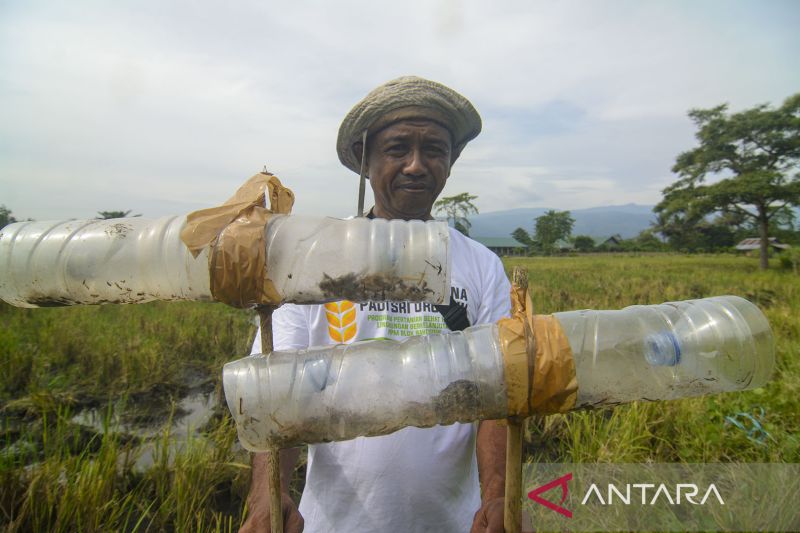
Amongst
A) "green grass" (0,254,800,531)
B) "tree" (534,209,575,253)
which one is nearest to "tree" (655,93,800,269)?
"green grass" (0,254,800,531)

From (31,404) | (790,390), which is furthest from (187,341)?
(790,390)

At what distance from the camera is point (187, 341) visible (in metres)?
5.18

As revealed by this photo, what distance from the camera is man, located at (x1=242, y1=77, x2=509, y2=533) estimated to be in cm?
132

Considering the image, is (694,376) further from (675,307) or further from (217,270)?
(217,270)

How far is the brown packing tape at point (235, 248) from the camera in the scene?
28.1 inches

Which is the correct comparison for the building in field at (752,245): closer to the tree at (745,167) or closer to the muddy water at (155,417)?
the tree at (745,167)

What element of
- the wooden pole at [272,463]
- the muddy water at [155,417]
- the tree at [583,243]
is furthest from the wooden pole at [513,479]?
the tree at [583,243]

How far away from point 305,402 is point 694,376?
2.47 feet

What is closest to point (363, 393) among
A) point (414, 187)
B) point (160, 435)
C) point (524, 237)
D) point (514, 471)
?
point (514, 471)

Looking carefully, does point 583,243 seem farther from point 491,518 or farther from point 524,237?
point 491,518

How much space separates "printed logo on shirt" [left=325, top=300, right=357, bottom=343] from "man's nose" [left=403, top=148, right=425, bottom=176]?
1.86 feet

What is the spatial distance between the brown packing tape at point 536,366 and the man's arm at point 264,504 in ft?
2.22

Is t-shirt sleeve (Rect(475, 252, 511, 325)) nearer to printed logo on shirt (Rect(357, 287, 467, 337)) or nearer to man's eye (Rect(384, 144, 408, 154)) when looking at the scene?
printed logo on shirt (Rect(357, 287, 467, 337))

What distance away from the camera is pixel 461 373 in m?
0.73
